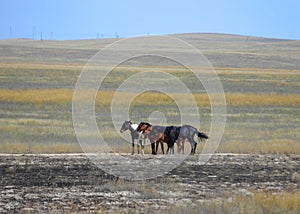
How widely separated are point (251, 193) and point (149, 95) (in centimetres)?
3051

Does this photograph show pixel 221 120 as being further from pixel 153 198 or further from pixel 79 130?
pixel 153 198

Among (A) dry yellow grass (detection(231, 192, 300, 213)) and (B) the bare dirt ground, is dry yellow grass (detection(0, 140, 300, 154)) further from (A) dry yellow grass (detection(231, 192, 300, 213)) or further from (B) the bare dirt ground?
(A) dry yellow grass (detection(231, 192, 300, 213))

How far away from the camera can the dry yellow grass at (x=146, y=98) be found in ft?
132

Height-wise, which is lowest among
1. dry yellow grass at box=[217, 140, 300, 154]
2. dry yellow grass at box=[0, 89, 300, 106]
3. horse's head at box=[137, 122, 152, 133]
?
dry yellow grass at box=[217, 140, 300, 154]

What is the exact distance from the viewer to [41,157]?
1977 cm

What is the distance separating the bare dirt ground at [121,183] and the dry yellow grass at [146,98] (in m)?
20.0

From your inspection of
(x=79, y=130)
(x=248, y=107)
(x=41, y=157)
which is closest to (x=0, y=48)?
(x=248, y=107)

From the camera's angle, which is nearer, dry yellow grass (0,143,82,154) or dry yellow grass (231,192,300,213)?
dry yellow grass (231,192,300,213)

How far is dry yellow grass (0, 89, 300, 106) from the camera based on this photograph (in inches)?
1585

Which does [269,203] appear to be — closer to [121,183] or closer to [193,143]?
[121,183]

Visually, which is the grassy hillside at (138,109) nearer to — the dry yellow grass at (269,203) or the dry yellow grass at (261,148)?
the dry yellow grass at (261,148)

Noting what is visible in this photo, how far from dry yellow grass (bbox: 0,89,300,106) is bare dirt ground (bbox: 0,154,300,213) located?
65.6 feet

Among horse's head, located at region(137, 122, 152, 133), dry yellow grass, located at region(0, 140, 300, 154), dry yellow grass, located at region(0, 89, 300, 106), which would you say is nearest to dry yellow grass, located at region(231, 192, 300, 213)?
horse's head, located at region(137, 122, 152, 133)

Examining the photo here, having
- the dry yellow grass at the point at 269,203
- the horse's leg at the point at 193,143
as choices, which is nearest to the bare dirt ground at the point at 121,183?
the horse's leg at the point at 193,143
